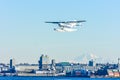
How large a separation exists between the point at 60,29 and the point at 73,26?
80.4 inches

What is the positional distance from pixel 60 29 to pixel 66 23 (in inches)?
55.2

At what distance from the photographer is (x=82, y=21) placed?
8956 cm

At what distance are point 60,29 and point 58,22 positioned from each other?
3.53 m

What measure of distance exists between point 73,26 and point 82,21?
2319 millimetres

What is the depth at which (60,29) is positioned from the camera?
8781cm

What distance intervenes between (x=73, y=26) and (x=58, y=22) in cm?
399

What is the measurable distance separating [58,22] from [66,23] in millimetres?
3081

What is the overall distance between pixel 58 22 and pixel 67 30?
466 cm

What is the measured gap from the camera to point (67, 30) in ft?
285

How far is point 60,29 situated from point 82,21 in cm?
405

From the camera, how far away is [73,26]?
87.9 m

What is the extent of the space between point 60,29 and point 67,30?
56.0 inches

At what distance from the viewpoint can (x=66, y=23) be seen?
88.3 meters

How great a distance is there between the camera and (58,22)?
91.1 metres
